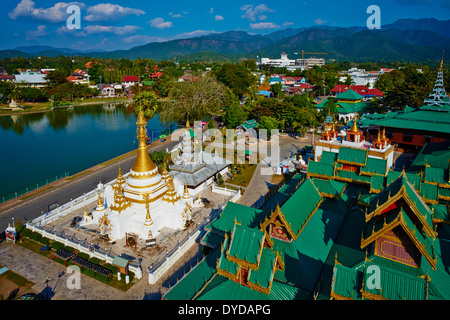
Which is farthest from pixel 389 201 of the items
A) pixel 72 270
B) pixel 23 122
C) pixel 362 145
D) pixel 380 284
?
pixel 23 122

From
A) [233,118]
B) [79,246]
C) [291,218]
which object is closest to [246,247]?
[291,218]

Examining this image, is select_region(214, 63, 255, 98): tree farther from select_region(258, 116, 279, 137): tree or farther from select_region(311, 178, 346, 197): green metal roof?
select_region(311, 178, 346, 197): green metal roof

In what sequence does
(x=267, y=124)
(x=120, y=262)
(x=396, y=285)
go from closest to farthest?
(x=396, y=285) → (x=120, y=262) → (x=267, y=124)

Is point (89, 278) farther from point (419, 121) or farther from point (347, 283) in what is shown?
point (419, 121)

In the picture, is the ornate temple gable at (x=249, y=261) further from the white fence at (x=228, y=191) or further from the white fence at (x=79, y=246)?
the white fence at (x=228, y=191)

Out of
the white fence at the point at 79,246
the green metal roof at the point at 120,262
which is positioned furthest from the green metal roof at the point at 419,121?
the green metal roof at the point at 120,262
